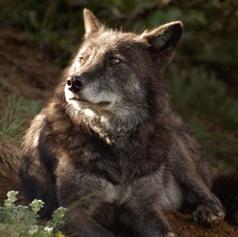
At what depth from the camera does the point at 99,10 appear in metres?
14.1

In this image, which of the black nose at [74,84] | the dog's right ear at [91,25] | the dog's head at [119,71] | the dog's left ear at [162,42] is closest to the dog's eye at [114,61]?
the dog's head at [119,71]

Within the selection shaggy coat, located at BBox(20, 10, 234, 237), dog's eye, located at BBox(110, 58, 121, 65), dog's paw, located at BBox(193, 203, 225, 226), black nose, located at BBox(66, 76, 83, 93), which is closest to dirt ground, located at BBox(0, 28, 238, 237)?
shaggy coat, located at BBox(20, 10, 234, 237)

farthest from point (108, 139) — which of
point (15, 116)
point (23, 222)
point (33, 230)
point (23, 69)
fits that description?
point (23, 69)

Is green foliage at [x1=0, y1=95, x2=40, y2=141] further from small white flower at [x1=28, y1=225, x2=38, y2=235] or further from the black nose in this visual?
small white flower at [x1=28, y1=225, x2=38, y2=235]

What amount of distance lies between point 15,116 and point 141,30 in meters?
3.43

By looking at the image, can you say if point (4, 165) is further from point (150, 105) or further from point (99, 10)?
point (99, 10)

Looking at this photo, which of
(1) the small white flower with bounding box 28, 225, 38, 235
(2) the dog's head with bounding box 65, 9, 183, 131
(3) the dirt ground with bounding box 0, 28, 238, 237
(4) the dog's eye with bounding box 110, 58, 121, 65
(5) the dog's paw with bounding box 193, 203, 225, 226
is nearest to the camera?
(1) the small white flower with bounding box 28, 225, 38, 235

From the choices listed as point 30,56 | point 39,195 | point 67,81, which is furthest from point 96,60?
point 30,56

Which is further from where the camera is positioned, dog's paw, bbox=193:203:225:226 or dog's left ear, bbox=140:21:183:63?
dog's paw, bbox=193:203:225:226

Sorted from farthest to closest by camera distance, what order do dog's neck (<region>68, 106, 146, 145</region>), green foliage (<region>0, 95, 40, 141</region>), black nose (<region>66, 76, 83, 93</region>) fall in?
green foliage (<region>0, 95, 40, 141</region>)
dog's neck (<region>68, 106, 146, 145</region>)
black nose (<region>66, 76, 83, 93</region>)

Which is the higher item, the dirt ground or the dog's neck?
the dog's neck

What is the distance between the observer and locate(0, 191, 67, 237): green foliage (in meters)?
6.11

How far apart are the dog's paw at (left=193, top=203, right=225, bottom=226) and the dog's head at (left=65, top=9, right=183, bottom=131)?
110 cm

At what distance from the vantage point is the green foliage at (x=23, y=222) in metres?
6.11
